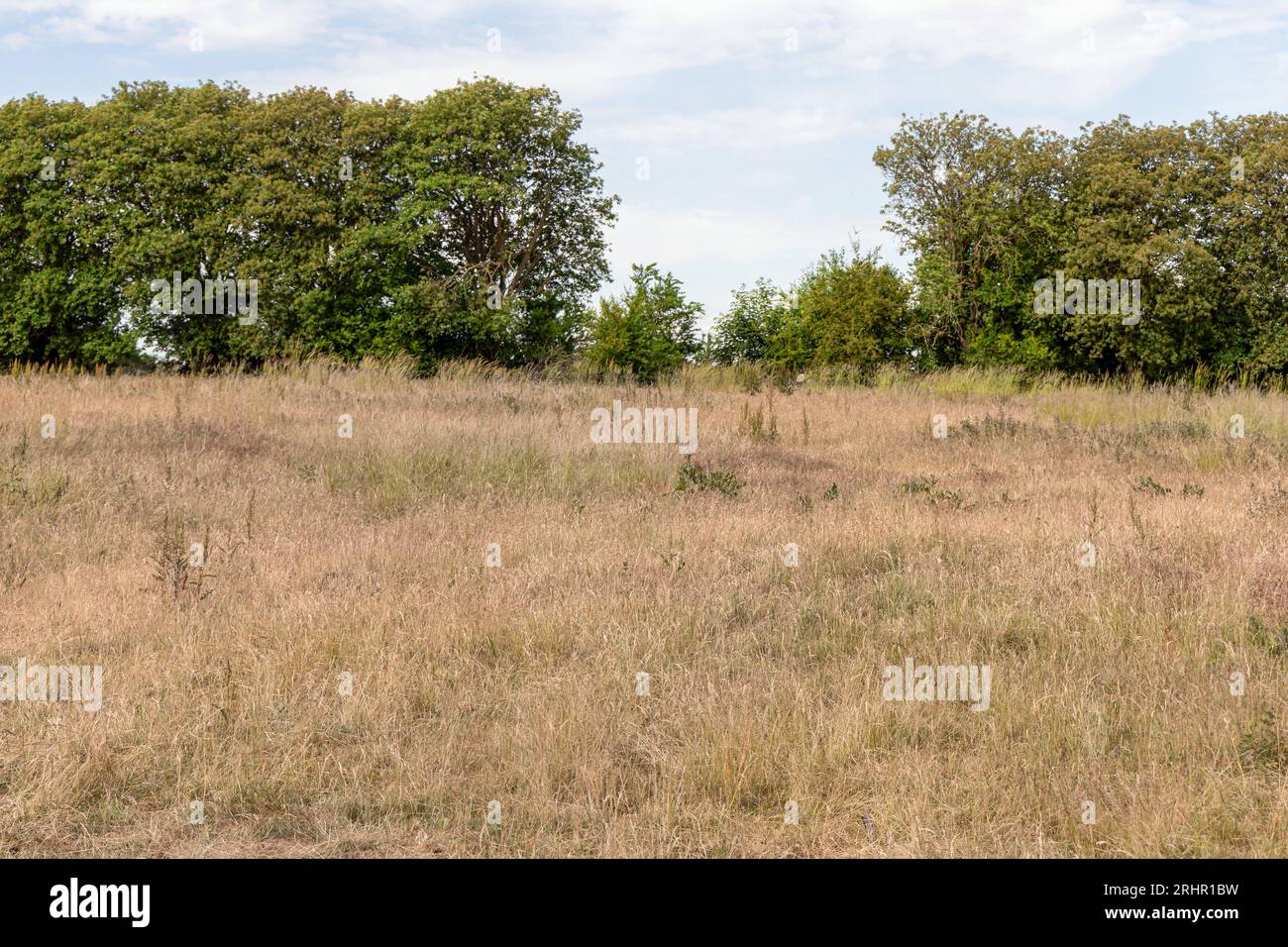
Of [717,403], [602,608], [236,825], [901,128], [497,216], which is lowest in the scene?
[236,825]

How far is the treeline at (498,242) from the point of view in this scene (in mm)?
31141

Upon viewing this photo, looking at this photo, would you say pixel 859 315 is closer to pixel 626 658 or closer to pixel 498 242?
pixel 498 242

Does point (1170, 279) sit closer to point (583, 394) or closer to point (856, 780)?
point (583, 394)

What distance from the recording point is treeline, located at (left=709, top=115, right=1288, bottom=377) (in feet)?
113

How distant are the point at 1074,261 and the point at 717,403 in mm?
19135

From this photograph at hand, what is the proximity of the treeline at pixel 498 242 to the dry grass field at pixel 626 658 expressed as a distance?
18392 millimetres

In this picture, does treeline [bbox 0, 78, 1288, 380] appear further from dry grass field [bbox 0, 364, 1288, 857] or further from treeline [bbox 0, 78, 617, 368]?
dry grass field [bbox 0, 364, 1288, 857]

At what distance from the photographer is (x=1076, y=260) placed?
3544 centimetres

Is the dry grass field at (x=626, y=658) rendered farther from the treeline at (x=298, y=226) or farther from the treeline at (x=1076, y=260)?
the treeline at (x=1076, y=260)

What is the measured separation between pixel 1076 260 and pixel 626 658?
33.6 m

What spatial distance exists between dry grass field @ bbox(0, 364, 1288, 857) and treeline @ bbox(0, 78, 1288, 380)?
60.3 ft

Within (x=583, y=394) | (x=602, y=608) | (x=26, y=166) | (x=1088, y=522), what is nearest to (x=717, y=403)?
(x=583, y=394)

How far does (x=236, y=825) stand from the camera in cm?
464

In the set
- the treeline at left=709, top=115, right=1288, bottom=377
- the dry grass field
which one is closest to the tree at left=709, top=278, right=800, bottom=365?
the treeline at left=709, top=115, right=1288, bottom=377
